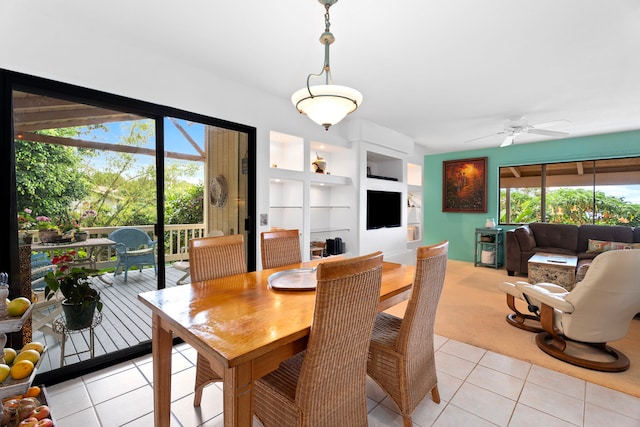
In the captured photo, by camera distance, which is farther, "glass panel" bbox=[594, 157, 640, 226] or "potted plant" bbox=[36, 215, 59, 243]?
"glass panel" bbox=[594, 157, 640, 226]

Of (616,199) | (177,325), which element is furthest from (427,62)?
(616,199)

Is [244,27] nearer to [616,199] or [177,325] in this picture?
[177,325]

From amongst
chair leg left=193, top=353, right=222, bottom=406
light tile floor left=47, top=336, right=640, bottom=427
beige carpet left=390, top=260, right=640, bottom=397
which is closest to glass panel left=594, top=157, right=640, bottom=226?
beige carpet left=390, top=260, right=640, bottom=397

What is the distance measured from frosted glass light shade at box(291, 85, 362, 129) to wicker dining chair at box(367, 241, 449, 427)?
37.6 inches

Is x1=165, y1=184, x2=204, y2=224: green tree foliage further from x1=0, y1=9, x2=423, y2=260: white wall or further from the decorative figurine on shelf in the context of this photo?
the decorative figurine on shelf

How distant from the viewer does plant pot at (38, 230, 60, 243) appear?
2142mm

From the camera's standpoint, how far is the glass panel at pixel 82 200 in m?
2.09

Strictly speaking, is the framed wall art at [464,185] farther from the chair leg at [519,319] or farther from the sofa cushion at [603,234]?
the chair leg at [519,319]

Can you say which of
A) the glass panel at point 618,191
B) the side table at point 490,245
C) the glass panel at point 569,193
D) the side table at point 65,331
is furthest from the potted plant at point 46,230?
the glass panel at point 618,191

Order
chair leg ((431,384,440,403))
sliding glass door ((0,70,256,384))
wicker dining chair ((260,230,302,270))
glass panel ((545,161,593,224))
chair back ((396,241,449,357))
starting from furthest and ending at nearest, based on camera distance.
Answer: glass panel ((545,161,593,224))
wicker dining chair ((260,230,302,270))
sliding glass door ((0,70,256,384))
chair leg ((431,384,440,403))
chair back ((396,241,449,357))

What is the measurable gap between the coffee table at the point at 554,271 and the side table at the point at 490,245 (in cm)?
160

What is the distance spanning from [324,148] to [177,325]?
3.46m

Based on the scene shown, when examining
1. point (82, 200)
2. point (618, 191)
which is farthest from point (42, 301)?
point (618, 191)

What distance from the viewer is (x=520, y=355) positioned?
252 centimetres
